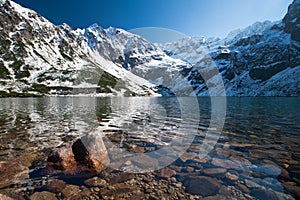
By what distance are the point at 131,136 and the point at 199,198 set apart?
1409cm

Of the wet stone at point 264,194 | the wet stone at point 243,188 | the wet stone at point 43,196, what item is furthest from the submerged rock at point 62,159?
the wet stone at point 264,194

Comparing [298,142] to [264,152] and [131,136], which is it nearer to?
[264,152]

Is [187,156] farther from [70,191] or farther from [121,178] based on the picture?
[70,191]

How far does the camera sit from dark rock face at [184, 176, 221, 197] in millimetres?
10344

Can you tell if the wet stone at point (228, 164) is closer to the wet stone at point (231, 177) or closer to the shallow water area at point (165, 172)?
the shallow water area at point (165, 172)

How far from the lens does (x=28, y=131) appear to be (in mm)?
24750

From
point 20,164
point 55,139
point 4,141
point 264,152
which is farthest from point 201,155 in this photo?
point 4,141

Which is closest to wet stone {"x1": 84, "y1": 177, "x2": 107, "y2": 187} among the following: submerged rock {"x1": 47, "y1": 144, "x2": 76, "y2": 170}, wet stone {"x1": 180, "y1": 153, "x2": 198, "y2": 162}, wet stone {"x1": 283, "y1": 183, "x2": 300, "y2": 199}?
submerged rock {"x1": 47, "y1": 144, "x2": 76, "y2": 170}

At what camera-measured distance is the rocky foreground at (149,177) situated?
10.1m

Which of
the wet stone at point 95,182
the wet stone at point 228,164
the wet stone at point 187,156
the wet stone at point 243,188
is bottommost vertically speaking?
the wet stone at point 95,182

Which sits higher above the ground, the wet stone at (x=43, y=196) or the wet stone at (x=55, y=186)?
the wet stone at (x=55, y=186)

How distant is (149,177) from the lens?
11992mm

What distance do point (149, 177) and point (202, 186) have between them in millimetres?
3134

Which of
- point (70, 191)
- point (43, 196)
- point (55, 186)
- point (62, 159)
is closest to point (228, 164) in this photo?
point (70, 191)
